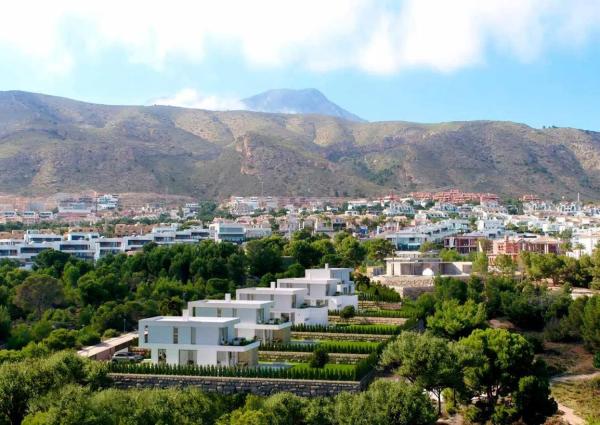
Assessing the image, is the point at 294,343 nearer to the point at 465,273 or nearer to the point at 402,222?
the point at 465,273

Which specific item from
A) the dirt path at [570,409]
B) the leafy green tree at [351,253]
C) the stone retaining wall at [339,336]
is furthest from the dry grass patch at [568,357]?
the leafy green tree at [351,253]

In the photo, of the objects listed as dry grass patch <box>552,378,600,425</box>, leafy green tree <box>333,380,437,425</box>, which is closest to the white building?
dry grass patch <box>552,378,600,425</box>

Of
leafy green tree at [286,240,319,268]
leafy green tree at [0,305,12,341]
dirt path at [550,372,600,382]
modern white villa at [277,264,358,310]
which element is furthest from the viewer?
leafy green tree at [286,240,319,268]

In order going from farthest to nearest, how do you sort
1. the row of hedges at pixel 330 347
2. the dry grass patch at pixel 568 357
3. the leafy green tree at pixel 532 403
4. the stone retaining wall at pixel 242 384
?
the dry grass patch at pixel 568 357
the row of hedges at pixel 330 347
the leafy green tree at pixel 532 403
the stone retaining wall at pixel 242 384

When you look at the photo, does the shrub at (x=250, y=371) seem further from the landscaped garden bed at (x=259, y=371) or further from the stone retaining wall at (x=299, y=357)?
the stone retaining wall at (x=299, y=357)

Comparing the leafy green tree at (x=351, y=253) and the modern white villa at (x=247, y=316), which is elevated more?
the leafy green tree at (x=351, y=253)

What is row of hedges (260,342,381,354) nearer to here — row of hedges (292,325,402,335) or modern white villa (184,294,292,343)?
modern white villa (184,294,292,343)

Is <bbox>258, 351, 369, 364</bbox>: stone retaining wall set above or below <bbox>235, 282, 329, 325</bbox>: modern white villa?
below
